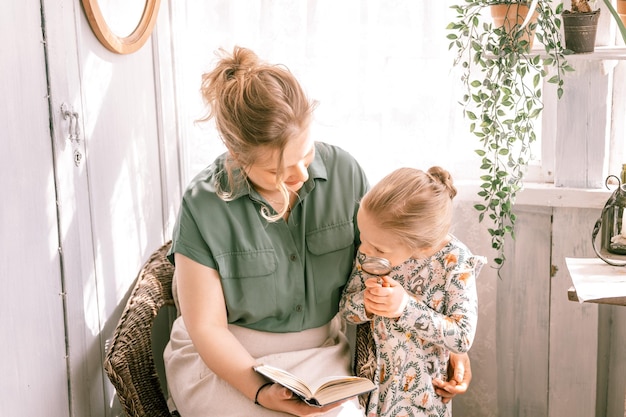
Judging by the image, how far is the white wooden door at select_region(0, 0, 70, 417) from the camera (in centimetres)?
169

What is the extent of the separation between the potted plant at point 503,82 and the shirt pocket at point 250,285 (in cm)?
69

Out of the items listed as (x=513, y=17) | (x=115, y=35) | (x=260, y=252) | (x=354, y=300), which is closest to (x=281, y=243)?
(x=260, y=252)

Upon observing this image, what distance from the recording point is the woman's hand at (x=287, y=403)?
1.79 m

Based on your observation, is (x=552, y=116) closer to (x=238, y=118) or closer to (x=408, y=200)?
(x=408, y=200)

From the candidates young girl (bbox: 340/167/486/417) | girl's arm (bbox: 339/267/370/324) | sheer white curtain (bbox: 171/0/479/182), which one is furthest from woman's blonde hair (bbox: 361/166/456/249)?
sheer white curtain (bbox: 171/0/479/182)

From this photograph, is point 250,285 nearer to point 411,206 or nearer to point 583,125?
point 411,206

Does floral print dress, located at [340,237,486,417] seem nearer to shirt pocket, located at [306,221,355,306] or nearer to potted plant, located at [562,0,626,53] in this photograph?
shirt pocket, located at [306,221,355,306]

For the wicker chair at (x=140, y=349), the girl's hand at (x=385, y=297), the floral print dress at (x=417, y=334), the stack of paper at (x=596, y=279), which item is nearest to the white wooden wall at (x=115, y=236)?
the wicker chair at (x=140, y=349)

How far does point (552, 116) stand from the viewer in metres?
2.33

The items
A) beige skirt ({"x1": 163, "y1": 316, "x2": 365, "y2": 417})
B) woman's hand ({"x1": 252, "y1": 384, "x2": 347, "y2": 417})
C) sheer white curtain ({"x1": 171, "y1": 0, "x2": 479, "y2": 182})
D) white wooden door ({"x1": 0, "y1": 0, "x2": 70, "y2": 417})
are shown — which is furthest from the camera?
sheer white curtain ({"x1": 171, "y1": 0, "x2": 479, "y2": 182})

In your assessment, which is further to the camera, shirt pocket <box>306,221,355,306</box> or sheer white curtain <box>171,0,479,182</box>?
sheer white curtain <box>171,0,479,182</box>

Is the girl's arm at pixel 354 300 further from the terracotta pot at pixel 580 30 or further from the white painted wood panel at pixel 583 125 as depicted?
the terracotta pot at pixel 580 30

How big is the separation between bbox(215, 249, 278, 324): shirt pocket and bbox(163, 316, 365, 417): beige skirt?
76 mm

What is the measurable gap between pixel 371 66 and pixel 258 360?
1.03 m
